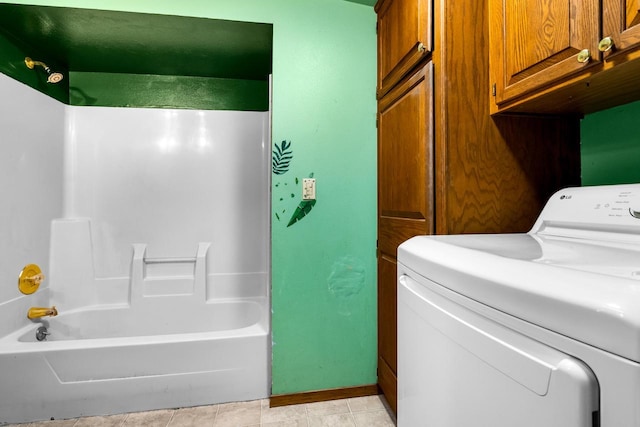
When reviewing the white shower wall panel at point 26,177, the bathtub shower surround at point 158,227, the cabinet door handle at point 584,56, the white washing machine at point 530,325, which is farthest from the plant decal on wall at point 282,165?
the white shower wall panel at point 26,177

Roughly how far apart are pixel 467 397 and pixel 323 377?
122 cm

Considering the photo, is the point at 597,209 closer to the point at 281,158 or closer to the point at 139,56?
the point at 281,158

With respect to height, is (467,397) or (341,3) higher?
(341,3)

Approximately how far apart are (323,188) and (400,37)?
79 centimetres

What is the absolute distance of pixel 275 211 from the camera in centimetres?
158

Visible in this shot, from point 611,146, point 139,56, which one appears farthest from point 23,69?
point 611,146

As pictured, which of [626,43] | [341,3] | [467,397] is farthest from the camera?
[341,3]

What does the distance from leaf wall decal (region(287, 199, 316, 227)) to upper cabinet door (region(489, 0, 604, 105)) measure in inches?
37.3

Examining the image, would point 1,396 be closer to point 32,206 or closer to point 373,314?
point 32,206

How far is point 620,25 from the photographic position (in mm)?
696

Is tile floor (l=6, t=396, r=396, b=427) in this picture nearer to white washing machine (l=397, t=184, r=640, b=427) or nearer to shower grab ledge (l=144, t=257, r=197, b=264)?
white washing machine (l=397, t=184, r=640, b=427)

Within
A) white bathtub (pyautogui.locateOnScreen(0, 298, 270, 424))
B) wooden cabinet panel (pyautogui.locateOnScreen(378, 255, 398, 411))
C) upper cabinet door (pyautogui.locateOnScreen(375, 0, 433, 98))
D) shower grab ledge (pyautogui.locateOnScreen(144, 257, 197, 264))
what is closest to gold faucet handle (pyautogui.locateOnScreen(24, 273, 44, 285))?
white bathtub (pyautogui.locateOnScreen(0, 298, 270, 424))

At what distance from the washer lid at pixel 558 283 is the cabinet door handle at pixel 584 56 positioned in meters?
0.47

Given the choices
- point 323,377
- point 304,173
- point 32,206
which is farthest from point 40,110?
point 323,377
